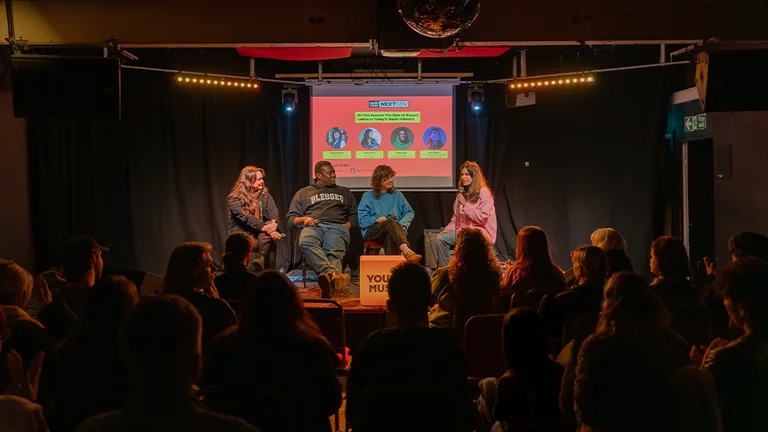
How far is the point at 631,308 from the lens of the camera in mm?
2184

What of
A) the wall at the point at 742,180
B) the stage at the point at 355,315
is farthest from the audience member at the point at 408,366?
the wall at the point at 742,180

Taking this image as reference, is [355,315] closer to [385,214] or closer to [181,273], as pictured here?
[385,214]

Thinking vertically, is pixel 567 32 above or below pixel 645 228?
above

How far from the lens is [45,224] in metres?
7.44

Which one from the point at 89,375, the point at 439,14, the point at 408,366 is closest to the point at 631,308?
the point at 408,366

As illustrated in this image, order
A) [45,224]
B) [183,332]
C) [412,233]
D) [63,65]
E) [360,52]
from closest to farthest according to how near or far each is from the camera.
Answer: [183,332] → [63,65] → [45,224] → [360,52] → [412,233]

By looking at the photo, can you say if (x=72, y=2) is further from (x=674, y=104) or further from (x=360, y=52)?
(x=674, y=104)

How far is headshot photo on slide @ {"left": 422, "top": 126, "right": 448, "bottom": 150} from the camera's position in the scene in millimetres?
8430

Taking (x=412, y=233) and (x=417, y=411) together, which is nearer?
(x=417, y=411)

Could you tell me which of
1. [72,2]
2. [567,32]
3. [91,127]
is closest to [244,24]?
[72,2]

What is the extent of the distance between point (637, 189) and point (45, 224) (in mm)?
7058

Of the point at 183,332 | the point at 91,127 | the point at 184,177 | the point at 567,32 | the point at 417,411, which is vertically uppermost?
the point at 567,32

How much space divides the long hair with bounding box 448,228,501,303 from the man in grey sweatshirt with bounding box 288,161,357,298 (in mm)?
3450

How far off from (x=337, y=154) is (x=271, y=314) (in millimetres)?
6267
